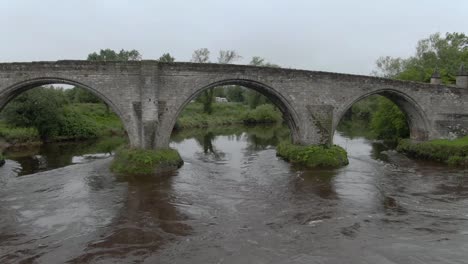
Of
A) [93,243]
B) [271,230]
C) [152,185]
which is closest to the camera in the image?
[93,243]

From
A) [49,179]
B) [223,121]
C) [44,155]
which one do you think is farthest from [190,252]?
[223,121]

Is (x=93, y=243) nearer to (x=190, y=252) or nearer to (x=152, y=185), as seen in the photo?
(x=190, y=252)

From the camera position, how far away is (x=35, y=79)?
16.9 meters

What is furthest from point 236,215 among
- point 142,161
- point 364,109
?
point 364,109

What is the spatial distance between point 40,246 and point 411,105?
69.2ft

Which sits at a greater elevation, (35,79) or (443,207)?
(35,79)

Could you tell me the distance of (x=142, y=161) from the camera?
16875mm

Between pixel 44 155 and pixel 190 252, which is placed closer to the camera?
pixel 190 252

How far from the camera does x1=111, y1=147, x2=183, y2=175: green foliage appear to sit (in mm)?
16750

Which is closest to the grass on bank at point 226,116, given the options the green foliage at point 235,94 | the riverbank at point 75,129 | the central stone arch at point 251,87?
the riverbank at point 75,129

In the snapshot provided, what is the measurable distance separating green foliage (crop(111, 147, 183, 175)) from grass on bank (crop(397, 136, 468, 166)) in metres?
14.3

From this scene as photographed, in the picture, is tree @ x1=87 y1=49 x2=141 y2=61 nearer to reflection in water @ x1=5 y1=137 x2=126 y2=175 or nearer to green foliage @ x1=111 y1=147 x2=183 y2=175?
reflection in water @ x1=5 y1=137 x2=126 y2=175

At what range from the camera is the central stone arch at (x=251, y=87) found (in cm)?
1831

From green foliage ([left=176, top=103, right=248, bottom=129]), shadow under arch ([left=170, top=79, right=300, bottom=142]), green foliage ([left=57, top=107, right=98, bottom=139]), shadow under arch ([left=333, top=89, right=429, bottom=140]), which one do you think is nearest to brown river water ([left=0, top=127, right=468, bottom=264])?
shadow under arch ([left=170, top=79, right=300, bottom=142])
